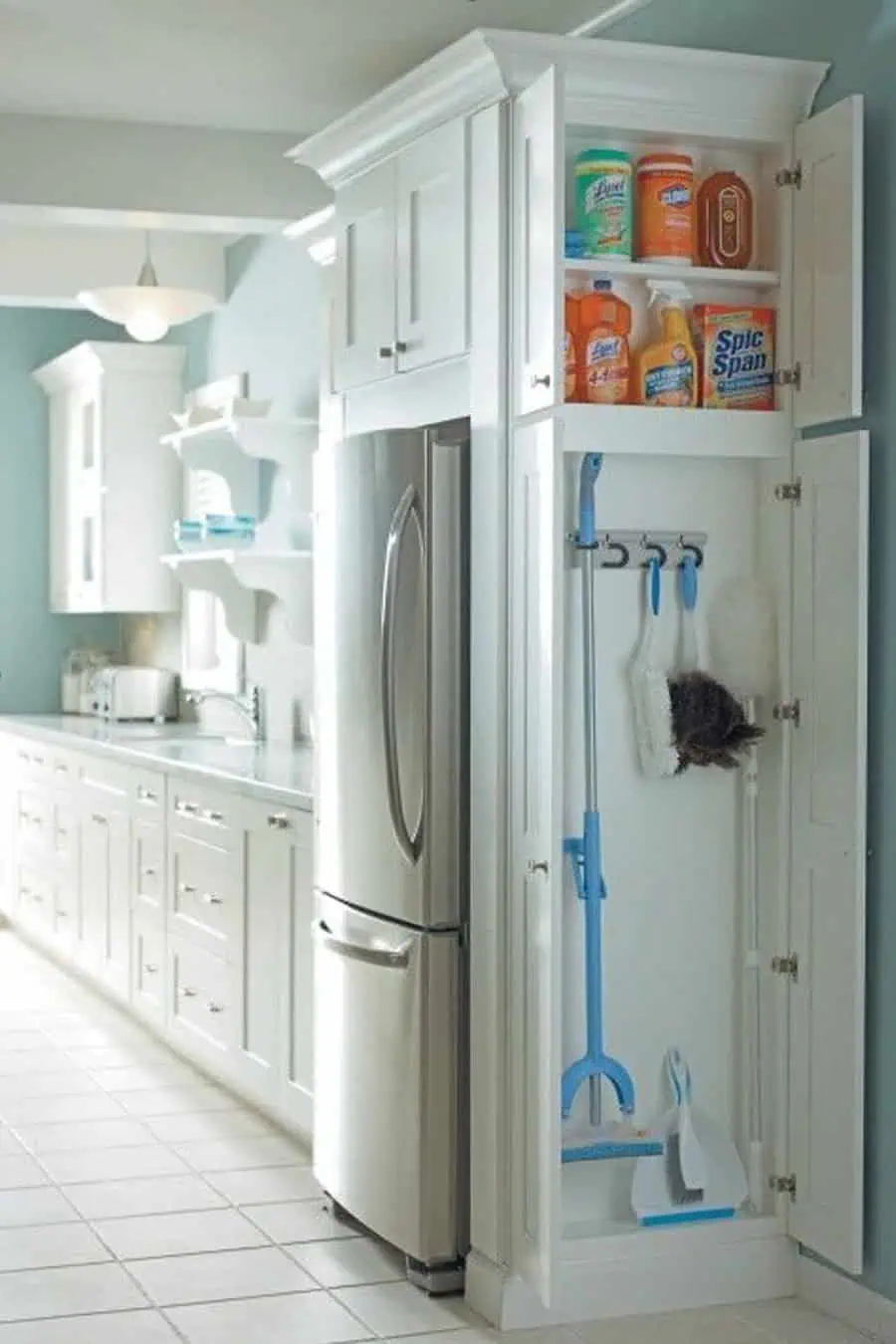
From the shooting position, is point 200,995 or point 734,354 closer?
point 734,354

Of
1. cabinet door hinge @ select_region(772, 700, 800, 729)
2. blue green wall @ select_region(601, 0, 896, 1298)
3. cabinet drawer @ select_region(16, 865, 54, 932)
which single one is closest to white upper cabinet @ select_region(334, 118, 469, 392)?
blue green wall @ select_region(601, 0, 896, 1298)

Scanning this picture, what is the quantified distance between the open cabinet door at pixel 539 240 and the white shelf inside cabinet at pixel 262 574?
2448 millimetres

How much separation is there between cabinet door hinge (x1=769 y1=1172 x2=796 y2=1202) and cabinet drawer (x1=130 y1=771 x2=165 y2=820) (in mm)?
2671

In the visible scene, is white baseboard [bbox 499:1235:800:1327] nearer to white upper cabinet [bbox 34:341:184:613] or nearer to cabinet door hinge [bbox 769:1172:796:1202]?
cabinet door hinge [bbox 769:1172:796:1202]

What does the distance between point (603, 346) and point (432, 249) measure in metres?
0.51

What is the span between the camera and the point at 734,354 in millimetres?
3871

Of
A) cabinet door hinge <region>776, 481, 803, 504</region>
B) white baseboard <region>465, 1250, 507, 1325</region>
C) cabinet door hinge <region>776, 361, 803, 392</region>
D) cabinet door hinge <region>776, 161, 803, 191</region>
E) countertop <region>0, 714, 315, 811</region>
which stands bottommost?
white baseboard <region>465, 1250, 507, 1325</region>

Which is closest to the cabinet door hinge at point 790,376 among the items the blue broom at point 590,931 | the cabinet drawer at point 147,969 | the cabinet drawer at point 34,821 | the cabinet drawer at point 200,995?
the blue broom at point 590,931

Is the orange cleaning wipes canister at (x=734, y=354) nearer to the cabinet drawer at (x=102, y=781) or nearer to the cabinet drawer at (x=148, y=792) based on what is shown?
the cabinet drawer at (x=148, y=792)

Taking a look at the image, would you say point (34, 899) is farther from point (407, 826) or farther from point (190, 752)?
point (407, 826)

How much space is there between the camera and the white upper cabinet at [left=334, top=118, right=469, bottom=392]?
13.2ft

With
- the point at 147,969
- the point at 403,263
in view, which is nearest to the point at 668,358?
the point at 403,263

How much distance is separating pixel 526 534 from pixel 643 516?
274 mm

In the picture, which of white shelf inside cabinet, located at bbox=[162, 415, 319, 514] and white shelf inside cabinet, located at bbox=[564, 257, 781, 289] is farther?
white shelf inside cabinet, located at bbox=[162, 415, 319, 514]
